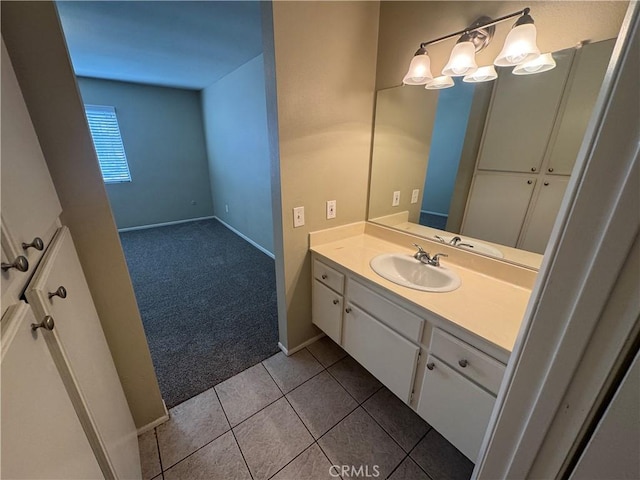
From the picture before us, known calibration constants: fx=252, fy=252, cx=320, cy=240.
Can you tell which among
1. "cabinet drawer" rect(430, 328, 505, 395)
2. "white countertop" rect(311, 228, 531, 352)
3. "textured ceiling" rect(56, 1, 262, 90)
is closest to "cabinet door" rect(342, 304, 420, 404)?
"cabinet drawer" rect(430, 328, 505, 395)

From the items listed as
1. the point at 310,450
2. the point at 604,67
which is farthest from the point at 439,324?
the point at 604,67

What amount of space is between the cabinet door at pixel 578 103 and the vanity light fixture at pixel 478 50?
5.5 inches

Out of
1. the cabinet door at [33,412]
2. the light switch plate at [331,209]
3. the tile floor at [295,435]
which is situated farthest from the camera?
the light switch plate at [331,209]

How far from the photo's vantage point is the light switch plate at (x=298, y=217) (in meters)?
1.54

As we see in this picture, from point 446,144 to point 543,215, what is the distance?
2.05 ft

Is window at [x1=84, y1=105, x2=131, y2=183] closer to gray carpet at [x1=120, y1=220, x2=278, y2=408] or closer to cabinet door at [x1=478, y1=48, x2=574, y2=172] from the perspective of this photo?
gray carpet at [x1=120, y1=220, x2=278, y2=408]

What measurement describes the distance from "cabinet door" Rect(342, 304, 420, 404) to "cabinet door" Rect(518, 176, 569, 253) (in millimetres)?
761

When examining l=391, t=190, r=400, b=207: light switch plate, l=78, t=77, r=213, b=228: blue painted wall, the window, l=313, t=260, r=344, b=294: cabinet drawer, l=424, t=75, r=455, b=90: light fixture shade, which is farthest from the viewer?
l=78, t=77, r=213, b=228: blue painted wall

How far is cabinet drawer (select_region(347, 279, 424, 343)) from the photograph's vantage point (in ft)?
3.68

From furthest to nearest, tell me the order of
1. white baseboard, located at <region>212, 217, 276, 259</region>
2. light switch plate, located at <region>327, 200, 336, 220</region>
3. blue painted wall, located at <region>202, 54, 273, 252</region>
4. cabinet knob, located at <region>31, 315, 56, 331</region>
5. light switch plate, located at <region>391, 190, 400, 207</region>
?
1. white baseboard, located at <region>212, 217, 276, 259</region>
2. blue painted wall, located at <region>202, 54, 273, 252</region>
3. light switch plate, located at <region>391, 190, 400, 207</region>
4. light switch plate, located at <region>327, 200, 336, 220</region>
5. cabinet knob, located at <region>31, 315, 56, 331</region>

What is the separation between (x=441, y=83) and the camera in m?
1.34

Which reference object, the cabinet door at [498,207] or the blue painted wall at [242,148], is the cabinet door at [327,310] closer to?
the cabinet door at [498,207]

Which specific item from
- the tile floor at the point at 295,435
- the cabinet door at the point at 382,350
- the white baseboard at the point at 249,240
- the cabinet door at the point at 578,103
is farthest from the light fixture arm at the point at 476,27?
the white baseboard at the point at 249,240

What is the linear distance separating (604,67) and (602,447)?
123 cm
